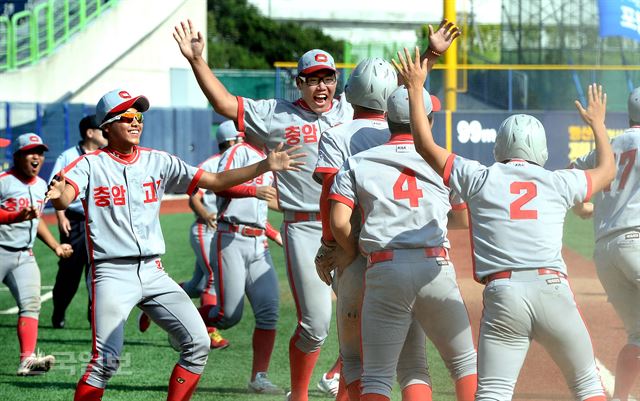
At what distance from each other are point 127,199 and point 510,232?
7.53ft

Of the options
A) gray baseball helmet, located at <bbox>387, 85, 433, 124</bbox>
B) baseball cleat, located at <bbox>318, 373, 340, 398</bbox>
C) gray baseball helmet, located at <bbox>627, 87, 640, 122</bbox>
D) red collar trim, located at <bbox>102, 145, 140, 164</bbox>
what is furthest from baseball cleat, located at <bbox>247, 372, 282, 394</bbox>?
gray baseball helmet, located at <bbox>627, 87, 640, 122</bbox>

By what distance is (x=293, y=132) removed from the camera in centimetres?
683

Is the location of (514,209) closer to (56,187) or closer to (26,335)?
(56,187)

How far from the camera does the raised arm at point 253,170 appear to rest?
605 centimetres

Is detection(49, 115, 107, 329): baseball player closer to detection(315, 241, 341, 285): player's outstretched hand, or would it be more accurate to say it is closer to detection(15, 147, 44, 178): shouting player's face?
detection(15, 147, 44, 178): shouting player's face

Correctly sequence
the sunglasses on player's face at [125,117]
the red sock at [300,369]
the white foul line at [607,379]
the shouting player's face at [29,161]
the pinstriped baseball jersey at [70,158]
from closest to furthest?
the sunglasses on player's face at [125,117] → the red sock at [300,369] → the white foul line at [607,379] → the shouting player's face at [29,161] → the pinstriped baseball jersey at [70,158]

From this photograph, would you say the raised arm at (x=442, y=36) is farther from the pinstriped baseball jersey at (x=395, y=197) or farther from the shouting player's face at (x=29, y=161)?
the shouting player's face at (x=29, y=161)

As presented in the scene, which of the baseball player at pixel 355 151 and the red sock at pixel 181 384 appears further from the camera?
the red sock at pixel 181 384

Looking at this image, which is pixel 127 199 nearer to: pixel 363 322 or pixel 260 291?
pixel 363 322

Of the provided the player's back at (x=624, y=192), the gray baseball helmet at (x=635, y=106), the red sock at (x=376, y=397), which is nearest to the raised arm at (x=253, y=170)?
the red sock at (x=376, y=397)

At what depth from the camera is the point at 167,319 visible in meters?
6.14

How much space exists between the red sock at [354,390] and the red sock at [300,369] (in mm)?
1266

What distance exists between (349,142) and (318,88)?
1.11 meters

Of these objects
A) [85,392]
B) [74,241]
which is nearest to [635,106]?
[85,392]
